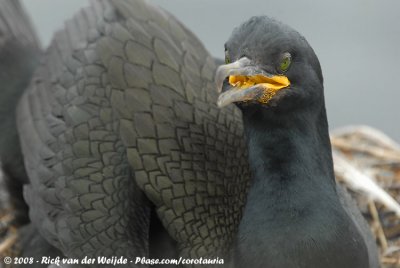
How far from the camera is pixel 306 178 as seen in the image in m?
1.82

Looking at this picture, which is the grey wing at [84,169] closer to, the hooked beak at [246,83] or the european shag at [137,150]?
the european shag at [137,150]

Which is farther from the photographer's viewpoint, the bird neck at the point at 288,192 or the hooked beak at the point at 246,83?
the bird neck at the point at 288,192

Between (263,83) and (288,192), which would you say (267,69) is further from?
(288,192)

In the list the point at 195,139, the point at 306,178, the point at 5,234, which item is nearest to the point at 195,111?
the point at 195,139

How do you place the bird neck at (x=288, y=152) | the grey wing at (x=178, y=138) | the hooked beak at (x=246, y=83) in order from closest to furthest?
the hooked beak at (x=246, y=83) < the bird neck at (x=288, y=152) < the grey wing at (x=178, y=138)

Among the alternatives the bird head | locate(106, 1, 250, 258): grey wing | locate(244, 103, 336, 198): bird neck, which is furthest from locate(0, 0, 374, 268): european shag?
the bird head

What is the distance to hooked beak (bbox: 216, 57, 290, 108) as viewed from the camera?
163 cm

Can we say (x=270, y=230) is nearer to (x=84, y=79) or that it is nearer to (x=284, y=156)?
(x=284, y=156)

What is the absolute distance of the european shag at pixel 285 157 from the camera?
168 cm

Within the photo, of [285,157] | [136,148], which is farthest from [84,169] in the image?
[285,157]

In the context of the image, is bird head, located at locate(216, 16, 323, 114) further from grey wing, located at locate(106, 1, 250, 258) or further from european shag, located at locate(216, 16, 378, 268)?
grey wing, located at locate(106, 1, 250, 258)

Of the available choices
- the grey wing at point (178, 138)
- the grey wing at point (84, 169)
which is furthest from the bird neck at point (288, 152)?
the grey wing at point (84, 169)

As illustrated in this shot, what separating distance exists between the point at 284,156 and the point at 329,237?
201mm

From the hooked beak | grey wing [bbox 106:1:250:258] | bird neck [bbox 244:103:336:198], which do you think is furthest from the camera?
grey wing [bbox 106:1:250:258]
